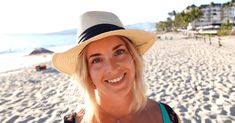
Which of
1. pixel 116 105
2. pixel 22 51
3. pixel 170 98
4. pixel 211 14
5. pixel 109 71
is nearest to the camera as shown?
pixel 109 71

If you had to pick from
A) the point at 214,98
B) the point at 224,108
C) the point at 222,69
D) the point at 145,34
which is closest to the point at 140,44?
the point at 145,34

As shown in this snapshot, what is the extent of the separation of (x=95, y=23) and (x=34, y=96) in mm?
7147

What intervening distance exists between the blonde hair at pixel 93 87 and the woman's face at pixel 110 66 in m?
0.08

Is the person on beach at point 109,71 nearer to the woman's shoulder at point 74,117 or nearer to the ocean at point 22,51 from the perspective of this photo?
the woman's shoulder at point 74,117

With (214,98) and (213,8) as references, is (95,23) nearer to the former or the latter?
(214,98)

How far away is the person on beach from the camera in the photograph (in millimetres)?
1543

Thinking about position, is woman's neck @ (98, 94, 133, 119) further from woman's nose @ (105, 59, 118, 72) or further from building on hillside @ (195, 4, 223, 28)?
building on hillside @ (195, 4, 223, 28)

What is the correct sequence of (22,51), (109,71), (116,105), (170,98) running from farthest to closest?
(22,51) < (170,98) < (116,105) < (109,71)

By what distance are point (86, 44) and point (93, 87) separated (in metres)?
0.32

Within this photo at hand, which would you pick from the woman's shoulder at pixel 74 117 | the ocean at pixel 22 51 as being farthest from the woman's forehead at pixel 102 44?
the ocean at pixel 22 51

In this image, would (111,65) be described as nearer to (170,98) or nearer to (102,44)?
(102,44)

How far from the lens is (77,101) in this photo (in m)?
6.94

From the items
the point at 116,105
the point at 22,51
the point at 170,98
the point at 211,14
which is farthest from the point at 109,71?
the point at 211,14

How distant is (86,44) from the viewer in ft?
5.09
